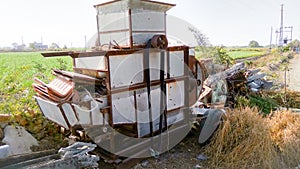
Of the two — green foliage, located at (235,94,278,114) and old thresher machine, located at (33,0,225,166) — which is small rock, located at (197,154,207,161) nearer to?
old thresher machine, located at (33,0,225,166)

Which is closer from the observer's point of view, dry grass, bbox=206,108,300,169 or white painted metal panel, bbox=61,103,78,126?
white painted metal panel, bbox=61,103,78,126

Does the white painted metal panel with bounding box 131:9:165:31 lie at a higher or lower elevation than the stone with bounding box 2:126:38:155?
higher

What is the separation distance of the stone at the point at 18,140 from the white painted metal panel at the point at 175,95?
2.45 meters

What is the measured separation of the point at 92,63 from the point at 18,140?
185cm

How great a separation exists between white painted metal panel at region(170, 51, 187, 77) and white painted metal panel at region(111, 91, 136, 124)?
100cm

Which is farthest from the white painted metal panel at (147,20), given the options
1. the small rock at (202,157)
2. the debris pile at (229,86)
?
the debris pile at (229,86)

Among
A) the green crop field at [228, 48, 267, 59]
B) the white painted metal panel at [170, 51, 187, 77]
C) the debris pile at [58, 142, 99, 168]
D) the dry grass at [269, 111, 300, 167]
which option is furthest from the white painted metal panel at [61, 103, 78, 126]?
the green crop field at [228, 48, 267, 59]

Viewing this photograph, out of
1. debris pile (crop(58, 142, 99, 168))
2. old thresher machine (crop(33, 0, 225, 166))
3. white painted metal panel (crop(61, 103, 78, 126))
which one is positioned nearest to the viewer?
debris pile (crop(58, 142, 99, 168))

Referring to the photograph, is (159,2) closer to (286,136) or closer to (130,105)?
(130,105)

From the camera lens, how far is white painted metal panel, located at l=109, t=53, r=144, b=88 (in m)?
3.19

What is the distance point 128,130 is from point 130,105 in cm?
45

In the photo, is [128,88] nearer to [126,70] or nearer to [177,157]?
[126,70]

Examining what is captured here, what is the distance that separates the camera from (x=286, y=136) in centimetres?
404

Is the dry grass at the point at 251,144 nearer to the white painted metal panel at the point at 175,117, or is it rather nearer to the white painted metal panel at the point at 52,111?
the white painted metal panel at the point at 175,117
